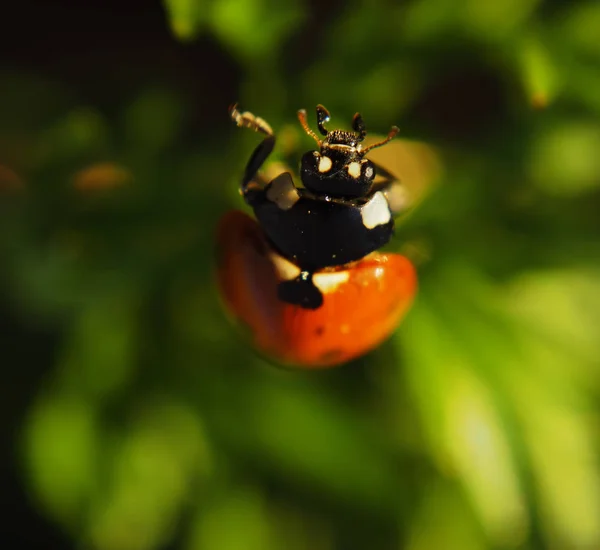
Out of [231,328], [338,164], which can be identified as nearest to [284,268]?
[338,164]

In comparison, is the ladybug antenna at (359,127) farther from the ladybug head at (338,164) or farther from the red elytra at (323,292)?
the red elytra at (323,292)

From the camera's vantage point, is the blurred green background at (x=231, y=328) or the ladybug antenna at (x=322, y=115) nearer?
the ladybug antenna at (x=322, y=115)

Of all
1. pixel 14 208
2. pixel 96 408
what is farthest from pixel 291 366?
pixel 14 208

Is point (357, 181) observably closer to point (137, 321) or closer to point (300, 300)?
point (300, 300)

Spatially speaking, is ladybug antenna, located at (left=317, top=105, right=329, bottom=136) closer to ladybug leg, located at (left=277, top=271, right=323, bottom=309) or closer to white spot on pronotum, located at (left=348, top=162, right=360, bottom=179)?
white spot on pronotum, located at (left=348, top=162, right=360, bottom=179)

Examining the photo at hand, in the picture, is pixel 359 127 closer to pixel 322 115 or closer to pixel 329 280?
pixel 322 115

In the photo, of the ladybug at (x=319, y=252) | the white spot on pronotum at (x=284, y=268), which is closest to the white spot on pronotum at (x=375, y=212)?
the ladybug at (x=319, y=252)

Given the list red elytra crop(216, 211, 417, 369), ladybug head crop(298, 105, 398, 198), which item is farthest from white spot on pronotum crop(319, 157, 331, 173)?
red elytra crop(216, 211, 417, 369)
